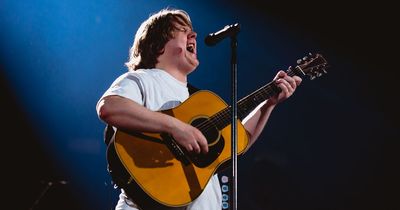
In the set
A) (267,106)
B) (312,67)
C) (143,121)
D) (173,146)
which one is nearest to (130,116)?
(143,121)

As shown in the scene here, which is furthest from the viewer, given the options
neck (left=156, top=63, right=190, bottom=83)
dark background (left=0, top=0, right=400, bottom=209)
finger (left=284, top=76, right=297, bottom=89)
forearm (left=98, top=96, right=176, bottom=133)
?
dark background (left=0, top=0, right=400, bottom=209)

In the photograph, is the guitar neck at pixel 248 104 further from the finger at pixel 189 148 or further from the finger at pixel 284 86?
the finger at pixel 189 148

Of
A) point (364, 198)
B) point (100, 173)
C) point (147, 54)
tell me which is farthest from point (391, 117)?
point (100, 173)

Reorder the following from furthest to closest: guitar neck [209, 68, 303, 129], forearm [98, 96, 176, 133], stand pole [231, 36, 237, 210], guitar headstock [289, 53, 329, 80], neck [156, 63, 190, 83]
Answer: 1. guitar headstock [289, 53, 329, 80]
2. neck [156, 63, 190, 83]
3. guitar neck [209, 68, 303, 129]
4. forearm [98, 96, 176, 133]
5. stand pole [231, 36, 237, 210]

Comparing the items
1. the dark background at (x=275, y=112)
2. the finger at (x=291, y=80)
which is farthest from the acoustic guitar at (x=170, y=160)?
the dark background at (x=275, y=112)

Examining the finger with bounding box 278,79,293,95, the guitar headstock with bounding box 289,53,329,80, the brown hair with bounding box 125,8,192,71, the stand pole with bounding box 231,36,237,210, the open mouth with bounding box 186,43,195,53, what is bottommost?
the stand pole with bounding box 231,36,237,210

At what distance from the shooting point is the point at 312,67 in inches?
99.9

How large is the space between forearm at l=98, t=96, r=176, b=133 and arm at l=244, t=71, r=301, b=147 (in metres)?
0.72

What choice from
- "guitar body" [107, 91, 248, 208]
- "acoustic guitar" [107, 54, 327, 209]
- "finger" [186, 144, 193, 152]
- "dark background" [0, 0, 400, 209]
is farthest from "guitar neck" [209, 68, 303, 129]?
"dark background" [0, 0, 400, 209]

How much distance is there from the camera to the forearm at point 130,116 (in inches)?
68.8

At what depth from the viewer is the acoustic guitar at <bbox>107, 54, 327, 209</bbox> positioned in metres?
1.70

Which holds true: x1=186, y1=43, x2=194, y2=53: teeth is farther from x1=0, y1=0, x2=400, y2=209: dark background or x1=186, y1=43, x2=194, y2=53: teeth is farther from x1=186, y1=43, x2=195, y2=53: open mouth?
x1=0, y1=0, x2=400, y2=209: dark background

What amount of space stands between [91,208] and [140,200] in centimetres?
291

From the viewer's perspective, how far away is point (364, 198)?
12.6 feet
